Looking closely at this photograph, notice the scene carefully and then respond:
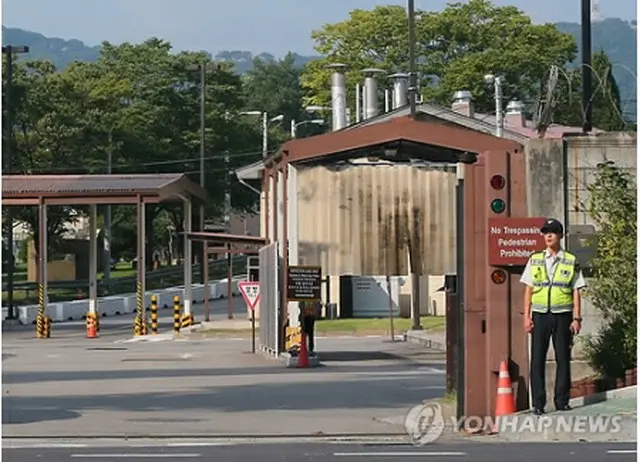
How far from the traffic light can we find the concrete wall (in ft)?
3.59

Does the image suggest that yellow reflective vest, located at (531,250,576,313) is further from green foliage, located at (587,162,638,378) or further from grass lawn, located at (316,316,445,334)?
grass lawn, located at (316,316,445,334)

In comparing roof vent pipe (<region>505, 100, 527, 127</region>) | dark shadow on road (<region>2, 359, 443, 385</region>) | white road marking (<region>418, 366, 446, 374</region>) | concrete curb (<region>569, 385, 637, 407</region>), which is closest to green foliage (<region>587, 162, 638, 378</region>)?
concrete curb (<region>569, 385, 637, 407</region>)

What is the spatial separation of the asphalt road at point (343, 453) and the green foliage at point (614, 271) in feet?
8.90

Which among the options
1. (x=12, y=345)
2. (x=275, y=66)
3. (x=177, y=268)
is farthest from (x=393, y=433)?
(x=275, y=66)

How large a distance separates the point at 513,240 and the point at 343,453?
310 cm

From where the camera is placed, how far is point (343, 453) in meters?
13.3

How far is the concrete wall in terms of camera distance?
645 inches

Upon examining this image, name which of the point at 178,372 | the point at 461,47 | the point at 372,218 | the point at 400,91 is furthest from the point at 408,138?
the point at 461,47

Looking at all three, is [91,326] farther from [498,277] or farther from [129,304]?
[498,277]

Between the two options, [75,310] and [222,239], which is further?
[75,310]

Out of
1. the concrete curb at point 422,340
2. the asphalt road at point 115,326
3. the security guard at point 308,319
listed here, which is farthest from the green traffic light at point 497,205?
the asphalt road at point 115,326

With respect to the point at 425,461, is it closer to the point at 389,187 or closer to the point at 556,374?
the point at 556,374

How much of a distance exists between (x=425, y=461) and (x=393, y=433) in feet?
8.94

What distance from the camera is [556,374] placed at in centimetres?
1491
